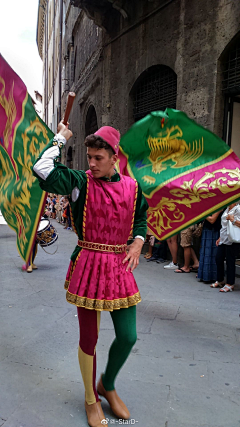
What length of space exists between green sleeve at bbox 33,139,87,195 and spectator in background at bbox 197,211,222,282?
4457 mm

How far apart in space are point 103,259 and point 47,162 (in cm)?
69

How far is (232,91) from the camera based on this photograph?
6.64m

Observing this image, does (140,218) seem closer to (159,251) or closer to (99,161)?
(99,161)

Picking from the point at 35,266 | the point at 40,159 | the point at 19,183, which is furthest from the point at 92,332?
the point at 35,266

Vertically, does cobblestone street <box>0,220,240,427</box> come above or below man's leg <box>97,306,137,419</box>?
below

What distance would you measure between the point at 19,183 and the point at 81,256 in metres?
1.42

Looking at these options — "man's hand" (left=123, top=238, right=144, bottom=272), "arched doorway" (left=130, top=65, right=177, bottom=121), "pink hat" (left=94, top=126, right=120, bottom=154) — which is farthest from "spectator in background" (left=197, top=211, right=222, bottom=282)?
"pink hat" (left=94, top=126, right=120, bottom=154)

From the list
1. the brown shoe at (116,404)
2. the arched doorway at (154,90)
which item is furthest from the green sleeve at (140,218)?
the arched doorway at (154,90)

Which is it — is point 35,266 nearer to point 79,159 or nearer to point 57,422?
point 57,422

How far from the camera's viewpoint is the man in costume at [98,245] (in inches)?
84.4

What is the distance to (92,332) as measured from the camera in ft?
7.39

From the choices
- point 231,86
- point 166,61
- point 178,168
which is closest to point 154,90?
point 166,61

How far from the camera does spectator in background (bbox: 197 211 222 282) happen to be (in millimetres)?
6219

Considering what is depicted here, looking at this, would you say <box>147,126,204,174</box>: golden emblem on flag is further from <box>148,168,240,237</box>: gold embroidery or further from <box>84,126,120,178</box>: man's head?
<box>84,126,120,178</box>: man's head
